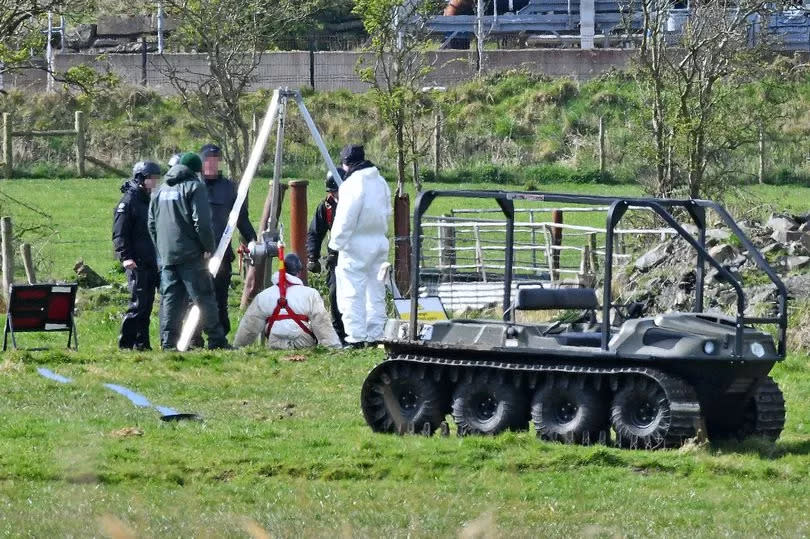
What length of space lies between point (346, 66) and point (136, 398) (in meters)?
35.8

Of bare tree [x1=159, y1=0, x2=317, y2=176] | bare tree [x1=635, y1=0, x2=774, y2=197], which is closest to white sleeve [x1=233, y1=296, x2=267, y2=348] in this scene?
bare tree [x1=635, y1=0, x2=774, y2=197]

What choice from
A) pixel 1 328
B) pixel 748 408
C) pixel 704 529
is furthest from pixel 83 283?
pixel 704 529

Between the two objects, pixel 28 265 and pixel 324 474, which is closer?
pixel 324 474

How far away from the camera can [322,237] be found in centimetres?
1855

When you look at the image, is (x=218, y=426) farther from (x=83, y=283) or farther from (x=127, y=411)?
(x=83, y=283)

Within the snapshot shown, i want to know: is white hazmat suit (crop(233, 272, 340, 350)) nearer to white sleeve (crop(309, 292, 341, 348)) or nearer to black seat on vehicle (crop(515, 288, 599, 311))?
white sleeve (crop(309, 292, 341, 348))

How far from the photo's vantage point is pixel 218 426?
12.2 meters

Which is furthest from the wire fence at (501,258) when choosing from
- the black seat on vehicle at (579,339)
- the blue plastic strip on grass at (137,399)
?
the black seat on vehicle at (579,339)

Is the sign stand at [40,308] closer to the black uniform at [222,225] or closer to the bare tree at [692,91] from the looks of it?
the black uniform at [222,225]

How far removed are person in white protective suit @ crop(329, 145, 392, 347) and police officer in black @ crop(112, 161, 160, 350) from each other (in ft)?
6.28

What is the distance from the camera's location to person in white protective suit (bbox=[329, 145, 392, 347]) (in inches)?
669

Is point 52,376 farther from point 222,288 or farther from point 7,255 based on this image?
point 7,255

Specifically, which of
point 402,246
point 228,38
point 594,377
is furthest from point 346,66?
point 594,377

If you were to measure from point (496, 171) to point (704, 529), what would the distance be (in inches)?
1321
